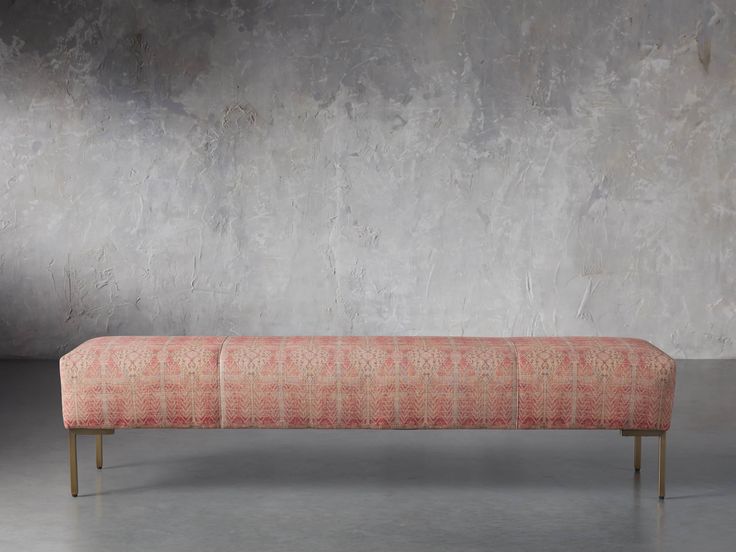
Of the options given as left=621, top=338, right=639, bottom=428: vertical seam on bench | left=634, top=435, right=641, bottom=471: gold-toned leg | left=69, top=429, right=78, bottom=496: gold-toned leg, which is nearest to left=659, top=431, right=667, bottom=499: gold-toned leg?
left=621, top=338, right=639, bottom=428: vertical seam on bench

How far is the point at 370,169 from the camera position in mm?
5586

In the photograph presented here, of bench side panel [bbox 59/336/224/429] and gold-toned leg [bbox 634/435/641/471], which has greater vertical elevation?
bench side panel [bbox 59/336/224/429]

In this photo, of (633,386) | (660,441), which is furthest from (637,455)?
(633,386)

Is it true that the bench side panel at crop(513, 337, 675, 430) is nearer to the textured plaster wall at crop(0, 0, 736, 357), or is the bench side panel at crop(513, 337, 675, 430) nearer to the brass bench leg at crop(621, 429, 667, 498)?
the brass bench leg at crop(621, 429, 667, 498)

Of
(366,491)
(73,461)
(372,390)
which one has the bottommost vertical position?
(366,491)

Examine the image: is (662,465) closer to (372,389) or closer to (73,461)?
(372,389)

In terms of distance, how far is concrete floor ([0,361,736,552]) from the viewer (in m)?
2.77

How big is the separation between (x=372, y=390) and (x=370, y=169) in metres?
2.64

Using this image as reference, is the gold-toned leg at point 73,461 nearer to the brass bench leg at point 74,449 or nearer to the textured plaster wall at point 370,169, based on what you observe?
the brass bench leg at point 74,449

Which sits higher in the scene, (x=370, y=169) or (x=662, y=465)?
(x=370, y=169)

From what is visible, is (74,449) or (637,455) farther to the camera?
(637,455)

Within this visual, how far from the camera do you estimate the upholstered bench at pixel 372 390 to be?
123 inches

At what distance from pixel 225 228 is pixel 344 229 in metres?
0.70

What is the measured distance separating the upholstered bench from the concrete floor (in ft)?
0.71
